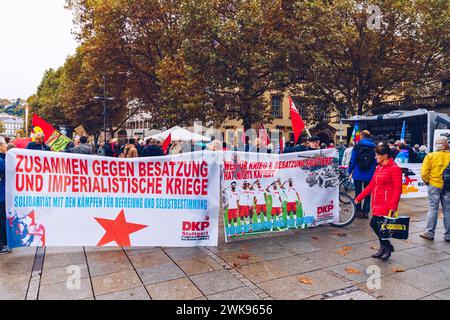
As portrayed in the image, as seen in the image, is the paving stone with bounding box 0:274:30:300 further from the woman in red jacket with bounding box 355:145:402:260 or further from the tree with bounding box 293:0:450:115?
the tree with bounding box 293:0:450:115

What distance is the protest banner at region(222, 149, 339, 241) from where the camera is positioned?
230 inches

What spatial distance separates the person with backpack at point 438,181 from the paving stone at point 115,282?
511 centimetres

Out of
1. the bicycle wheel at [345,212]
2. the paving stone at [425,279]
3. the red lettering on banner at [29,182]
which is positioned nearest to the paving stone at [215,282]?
the paving stone at [425,279]

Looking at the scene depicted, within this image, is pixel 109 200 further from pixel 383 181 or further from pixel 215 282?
pixel 383 181

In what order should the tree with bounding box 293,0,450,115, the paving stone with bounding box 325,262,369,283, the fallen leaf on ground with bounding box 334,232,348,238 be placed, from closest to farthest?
1. the paving stone with bounding box 325,262,369,283
2. the fallen leaf on ground with bounding box 334,232,348,238
3. the tree with bounding box 293,0,450,115

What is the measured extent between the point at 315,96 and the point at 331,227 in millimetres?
20153

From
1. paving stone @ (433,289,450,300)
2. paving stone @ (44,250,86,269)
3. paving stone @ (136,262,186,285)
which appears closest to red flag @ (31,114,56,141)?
paving stone @ (44,250,86,269)

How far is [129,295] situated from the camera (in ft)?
13.0

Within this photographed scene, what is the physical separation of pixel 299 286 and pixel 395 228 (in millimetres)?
1736

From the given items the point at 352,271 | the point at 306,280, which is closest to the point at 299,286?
the point at 306,280

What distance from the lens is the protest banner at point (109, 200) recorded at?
518cm

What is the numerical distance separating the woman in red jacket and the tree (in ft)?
49.0

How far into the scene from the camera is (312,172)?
6.67m

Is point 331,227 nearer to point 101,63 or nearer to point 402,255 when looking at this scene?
point 402,255
